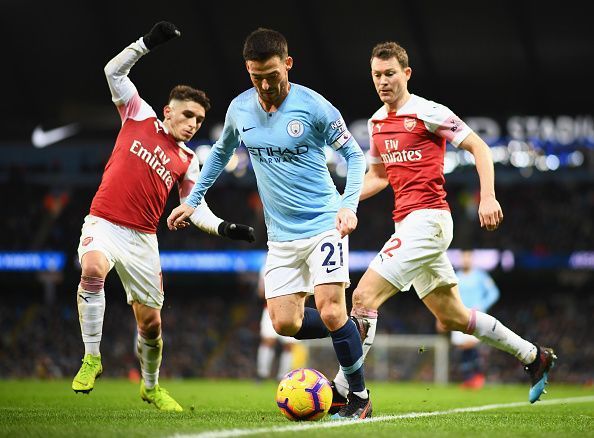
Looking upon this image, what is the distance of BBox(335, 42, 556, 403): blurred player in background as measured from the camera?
6852 mm

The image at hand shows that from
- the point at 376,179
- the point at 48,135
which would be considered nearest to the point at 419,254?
Result: the point at 376,179

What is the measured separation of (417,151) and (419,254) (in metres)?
0.84

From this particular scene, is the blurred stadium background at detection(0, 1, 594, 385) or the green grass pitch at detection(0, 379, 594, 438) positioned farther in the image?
the blurred stadium background at detection(0, 1, 594, 385)

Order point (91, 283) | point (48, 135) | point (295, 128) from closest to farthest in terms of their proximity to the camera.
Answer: point (295, 128), point (91, 283), point (48, 135)

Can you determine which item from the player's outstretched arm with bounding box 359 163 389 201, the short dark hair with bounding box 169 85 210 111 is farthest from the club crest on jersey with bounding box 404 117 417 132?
the short dark hair with bounding box 169 85 210 111

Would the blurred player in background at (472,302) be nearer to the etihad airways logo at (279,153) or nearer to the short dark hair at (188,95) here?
the short dark hair at (188,95)

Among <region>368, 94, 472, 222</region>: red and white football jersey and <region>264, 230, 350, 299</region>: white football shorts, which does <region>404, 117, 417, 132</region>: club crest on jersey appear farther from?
<region>264, 230, 350, 299</region>: white football shorts

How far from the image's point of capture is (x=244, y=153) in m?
27.1

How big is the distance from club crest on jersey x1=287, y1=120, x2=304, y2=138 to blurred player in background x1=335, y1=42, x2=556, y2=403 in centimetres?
113

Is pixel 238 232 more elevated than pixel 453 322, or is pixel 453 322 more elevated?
pixel 238 232

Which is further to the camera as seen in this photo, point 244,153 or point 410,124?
point 244,153

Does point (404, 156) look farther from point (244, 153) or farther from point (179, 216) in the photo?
point (244, 153)

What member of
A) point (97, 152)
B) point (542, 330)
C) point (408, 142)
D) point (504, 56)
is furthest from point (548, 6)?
point (408, 142)

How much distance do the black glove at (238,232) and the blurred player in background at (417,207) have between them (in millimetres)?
918
